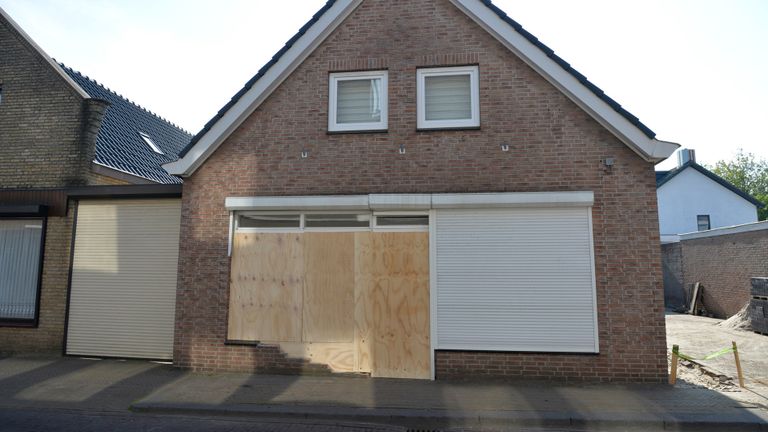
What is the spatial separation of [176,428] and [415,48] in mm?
6983

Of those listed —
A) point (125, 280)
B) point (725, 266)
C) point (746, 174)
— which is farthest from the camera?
point (746, 174)

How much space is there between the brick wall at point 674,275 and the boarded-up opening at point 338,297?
62.0ft

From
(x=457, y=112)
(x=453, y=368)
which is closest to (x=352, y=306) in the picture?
(x=453, y=368)

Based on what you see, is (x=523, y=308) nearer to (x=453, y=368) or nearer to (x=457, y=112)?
(x=453, y=368)

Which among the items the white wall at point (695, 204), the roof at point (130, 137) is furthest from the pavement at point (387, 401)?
the white wall at point (695, 204)

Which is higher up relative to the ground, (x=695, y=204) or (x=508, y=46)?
(x=695, y=204)

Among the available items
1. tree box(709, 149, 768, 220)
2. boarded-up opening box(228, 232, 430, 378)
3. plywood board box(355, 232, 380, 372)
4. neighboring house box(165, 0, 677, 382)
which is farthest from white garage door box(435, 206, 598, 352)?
tree box(709, 149, 768, 220)

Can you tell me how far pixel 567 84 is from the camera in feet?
25.6

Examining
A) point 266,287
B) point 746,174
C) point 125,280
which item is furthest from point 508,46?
point 746,174

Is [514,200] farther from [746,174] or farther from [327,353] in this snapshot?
[746,174]

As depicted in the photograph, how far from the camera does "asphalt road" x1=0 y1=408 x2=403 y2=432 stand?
561 cm

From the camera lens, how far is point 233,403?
6387 mm

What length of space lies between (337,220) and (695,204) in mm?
28526

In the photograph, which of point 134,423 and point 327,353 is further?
point 327,353
